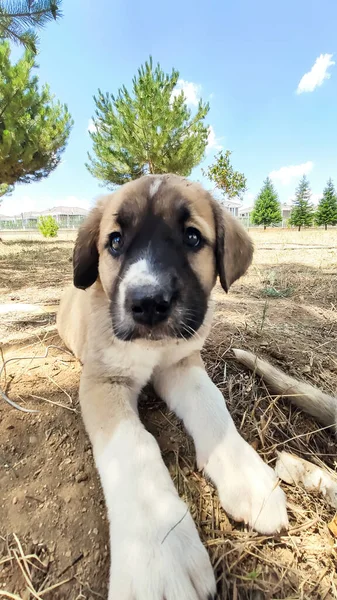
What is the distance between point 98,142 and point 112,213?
21.4 m

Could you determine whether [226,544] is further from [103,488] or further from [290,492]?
[103,488]

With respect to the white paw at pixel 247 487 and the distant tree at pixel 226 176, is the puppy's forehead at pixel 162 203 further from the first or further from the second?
the distant tree at pixel 226 176

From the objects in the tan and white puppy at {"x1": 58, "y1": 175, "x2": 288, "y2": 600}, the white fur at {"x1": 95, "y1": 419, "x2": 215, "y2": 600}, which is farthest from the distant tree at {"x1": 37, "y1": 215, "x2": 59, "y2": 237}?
the white fur at {"x1": 95, "y1": 419, "x2": 215, "y2": 600}

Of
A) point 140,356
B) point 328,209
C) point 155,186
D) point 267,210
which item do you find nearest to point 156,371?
point 140,356

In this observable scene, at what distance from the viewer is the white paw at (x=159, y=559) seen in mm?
1070

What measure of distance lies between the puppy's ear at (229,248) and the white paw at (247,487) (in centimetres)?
98

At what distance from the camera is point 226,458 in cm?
149

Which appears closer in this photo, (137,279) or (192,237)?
(137,279)

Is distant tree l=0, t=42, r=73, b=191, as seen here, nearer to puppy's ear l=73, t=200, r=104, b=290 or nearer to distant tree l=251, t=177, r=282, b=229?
puppy's ear l=73, t=200, r=104, b=290

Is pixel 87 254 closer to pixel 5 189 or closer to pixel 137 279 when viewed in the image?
pixel 137 279

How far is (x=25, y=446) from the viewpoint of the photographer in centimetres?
167

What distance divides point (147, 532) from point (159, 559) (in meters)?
0.09

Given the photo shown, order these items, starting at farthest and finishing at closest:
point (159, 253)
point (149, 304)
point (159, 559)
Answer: point (159, 253)
point (149, 304)
point (159, 559)

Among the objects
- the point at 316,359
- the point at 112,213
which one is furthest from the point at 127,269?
the point at 316,359
